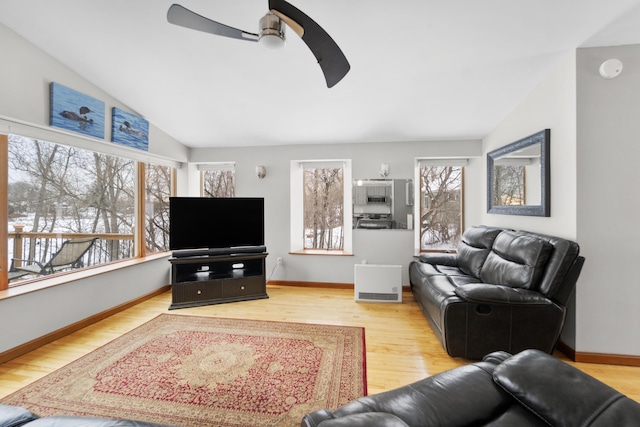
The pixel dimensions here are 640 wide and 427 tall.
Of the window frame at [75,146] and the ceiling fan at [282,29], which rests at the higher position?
the ceiling fan at [282,29]

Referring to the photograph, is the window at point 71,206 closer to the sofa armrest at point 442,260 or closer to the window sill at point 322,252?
the window sill at point 322,252

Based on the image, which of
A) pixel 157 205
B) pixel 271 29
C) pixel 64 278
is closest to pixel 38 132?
pixel 64 278

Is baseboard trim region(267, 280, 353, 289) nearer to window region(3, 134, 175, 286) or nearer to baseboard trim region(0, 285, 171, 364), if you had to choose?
baseboard trim region(0, 285, 171, 364)

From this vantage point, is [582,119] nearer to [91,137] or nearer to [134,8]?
[134,8]

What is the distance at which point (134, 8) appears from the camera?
2029mm

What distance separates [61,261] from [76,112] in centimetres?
155

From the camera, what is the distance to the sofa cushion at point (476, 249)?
3.02 m

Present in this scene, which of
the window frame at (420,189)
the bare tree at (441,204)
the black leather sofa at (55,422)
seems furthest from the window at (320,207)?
the black leather sofa at (55,422)

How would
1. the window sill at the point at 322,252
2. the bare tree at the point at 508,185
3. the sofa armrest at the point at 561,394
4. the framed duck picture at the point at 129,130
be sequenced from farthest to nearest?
the window sill at the point at 322,252 → the framed duck picture at the point at 129,130 → the bare tree at the point at 508,185 → the sofa armrest at the point at 561,394

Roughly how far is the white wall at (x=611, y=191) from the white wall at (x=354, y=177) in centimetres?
175

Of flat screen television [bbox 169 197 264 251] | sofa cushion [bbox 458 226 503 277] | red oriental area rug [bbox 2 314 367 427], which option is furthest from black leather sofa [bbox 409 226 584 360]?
flat screen television [bbox 169 197 264 251]

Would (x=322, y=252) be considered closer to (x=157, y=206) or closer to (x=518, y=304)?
(x=157, y=206)

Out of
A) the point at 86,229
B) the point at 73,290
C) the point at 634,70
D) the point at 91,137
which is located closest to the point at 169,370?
the point at 73,290

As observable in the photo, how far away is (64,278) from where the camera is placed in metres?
2.78
